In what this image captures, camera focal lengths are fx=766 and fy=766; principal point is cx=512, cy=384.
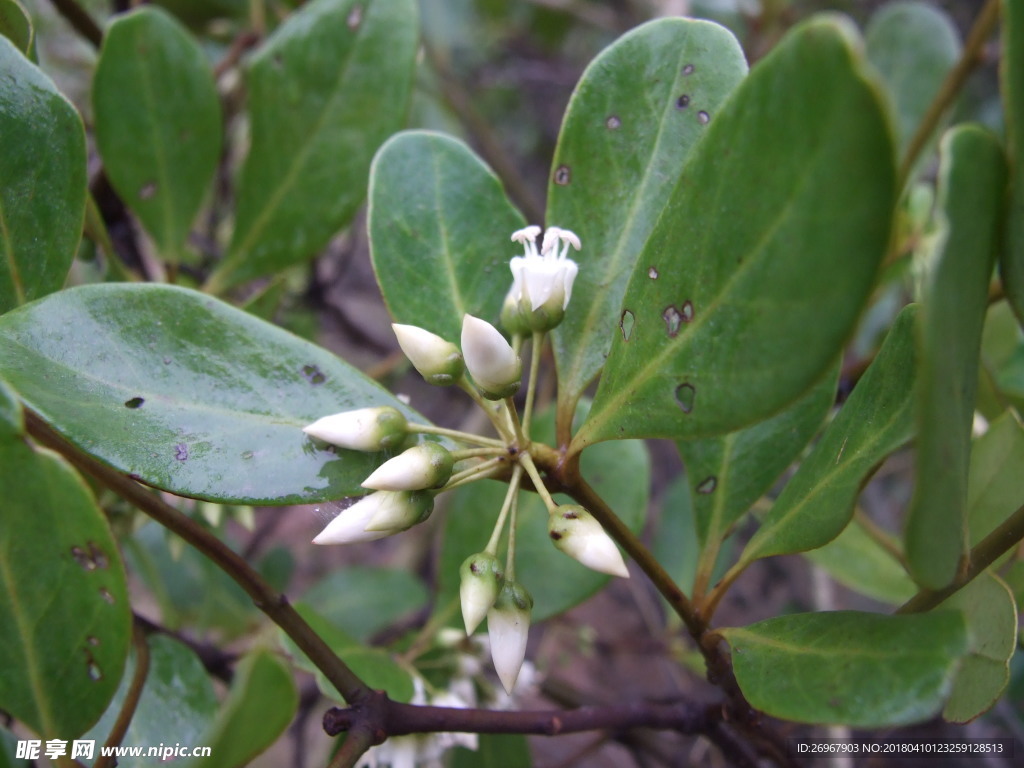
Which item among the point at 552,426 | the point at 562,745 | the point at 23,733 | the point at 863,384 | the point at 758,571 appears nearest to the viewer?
the point at 863,384

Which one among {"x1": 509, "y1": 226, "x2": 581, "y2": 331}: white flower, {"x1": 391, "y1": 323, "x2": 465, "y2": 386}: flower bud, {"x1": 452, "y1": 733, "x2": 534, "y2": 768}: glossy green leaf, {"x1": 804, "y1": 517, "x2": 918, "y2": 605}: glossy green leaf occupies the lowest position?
{"x1": 452, "y1": 733, "x2": 534, "y2": 768}: glossy green leaf

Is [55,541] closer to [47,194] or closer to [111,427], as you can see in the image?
[111,427]

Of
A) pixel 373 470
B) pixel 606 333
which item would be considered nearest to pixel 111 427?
pixel 373 470

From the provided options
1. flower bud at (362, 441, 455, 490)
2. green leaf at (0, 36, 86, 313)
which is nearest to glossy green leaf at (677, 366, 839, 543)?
flower bud at (362, 441, 455, 490)

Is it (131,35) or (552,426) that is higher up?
(131,35)

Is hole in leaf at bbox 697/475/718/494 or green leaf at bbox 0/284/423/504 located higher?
green leaf at bbox 0/284/423/504

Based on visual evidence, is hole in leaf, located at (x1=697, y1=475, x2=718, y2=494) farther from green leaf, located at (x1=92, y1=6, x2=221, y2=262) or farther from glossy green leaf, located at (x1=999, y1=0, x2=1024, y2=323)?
green leaf, located at (x1=92, y1=6, x2=221, y2=262)

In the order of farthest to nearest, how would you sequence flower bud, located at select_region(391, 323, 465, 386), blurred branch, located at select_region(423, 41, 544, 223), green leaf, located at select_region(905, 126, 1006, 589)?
blurred branch, located at select_region(423, 41, 544, 223) → flower bud, located at select_region(391, 323, 465, 386) → green leaf, located at select_region(905, 126, 1006, 589)
